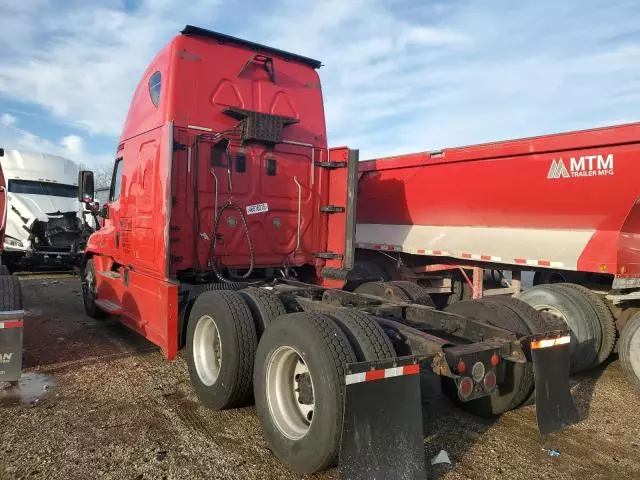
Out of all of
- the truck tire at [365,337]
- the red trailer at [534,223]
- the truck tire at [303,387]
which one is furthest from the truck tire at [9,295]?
the red trailer at [534,223]

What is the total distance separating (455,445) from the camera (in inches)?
145

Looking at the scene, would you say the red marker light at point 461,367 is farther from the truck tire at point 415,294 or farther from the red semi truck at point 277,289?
the truck tire at point 415,294

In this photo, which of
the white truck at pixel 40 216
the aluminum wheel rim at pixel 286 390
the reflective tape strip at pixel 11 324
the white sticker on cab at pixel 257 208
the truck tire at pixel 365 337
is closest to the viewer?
the truck tire at pixel 365 337

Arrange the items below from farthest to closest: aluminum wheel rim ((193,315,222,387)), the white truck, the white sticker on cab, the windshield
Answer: the windshield, the white truck, the white sticker on cab, aluminum wheel rim ((193,315,222,387))

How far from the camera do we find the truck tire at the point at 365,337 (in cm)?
311

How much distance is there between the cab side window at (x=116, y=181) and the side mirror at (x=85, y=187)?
321 millimetres

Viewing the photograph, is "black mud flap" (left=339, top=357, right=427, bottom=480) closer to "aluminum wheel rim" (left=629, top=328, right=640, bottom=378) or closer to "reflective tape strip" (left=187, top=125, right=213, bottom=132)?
"aluminum wheel rim" (left=629, top=328, right=640, bottom=378)

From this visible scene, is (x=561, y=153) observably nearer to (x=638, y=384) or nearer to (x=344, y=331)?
(x=638, y=384)

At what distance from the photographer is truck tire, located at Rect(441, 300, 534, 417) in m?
3.81

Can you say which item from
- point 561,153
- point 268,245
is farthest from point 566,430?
point 268,245

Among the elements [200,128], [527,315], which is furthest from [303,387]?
[200,128]

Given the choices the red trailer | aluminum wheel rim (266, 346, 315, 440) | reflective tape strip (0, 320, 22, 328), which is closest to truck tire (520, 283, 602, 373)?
the red trailer

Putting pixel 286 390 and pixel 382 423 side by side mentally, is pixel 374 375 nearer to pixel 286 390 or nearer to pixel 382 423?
pixel 382 423

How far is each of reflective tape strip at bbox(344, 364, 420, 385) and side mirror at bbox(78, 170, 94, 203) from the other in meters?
5.99
